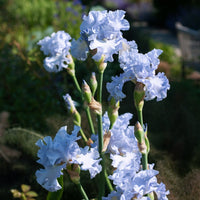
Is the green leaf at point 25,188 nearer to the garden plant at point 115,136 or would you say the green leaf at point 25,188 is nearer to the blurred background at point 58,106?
the blurred background at point 58,106

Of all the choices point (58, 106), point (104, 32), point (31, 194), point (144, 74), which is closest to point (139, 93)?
point (144, 74)

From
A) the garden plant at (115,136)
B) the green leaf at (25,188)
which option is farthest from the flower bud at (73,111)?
the green leaf at (25,188)

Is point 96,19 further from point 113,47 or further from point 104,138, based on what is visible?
point 104,138

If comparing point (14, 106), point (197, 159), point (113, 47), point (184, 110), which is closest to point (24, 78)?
point (14, 106)

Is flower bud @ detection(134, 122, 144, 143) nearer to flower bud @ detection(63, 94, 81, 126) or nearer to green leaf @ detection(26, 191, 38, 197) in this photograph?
flower bud @ detection(63, 94, 81, 126)

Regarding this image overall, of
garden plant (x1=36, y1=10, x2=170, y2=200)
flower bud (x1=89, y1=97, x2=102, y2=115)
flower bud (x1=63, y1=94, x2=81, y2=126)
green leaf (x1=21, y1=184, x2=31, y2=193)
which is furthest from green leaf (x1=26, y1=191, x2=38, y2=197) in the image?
flower bud (x1=89, y1=97, x2=102, y2=115)

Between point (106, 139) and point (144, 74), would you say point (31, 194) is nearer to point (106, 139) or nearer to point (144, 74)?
point (106, 139)
